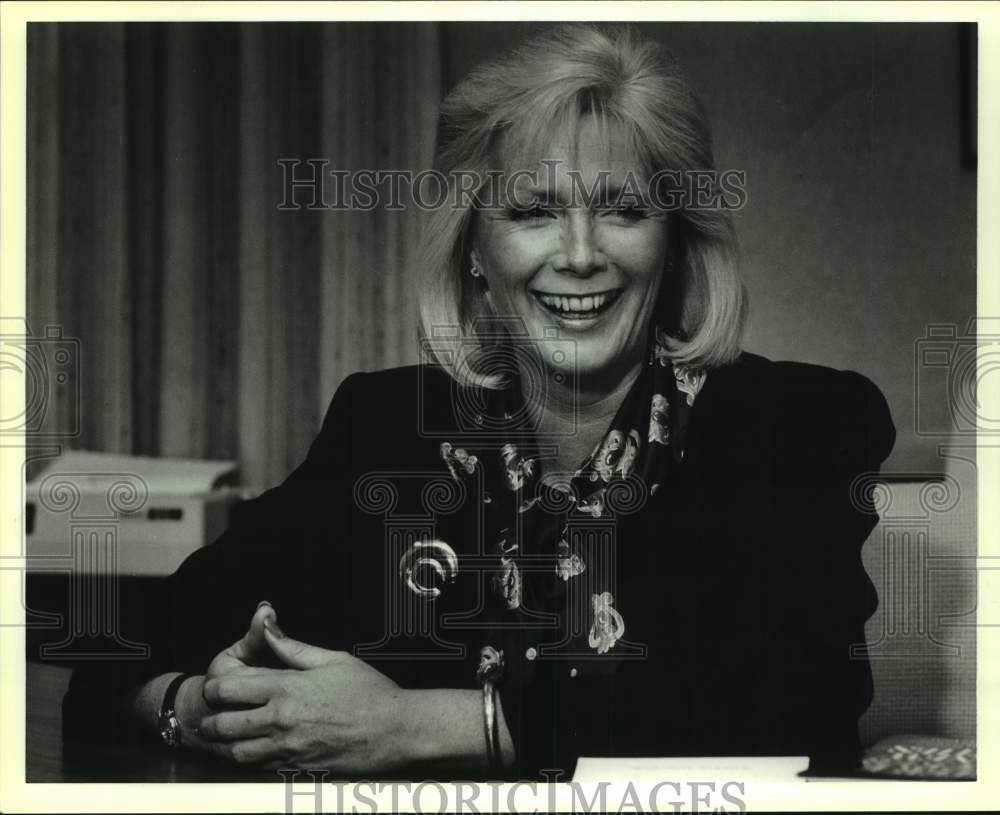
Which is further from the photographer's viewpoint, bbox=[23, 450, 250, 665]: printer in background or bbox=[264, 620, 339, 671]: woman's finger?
bbox=[23, 450, 250, 665]: printer in background

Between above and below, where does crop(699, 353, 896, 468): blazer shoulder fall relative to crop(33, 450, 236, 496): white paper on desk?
above

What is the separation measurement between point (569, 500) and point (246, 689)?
951 mm

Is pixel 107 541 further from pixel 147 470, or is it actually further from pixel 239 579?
pixel 239 579

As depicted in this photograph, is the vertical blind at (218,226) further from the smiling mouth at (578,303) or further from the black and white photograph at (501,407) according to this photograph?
the smiling mouth at (578,303)

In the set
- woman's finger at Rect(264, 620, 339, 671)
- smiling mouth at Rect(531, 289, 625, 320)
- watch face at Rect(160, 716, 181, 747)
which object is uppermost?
smiling mouth at Rect(531, 289, 625, 320)

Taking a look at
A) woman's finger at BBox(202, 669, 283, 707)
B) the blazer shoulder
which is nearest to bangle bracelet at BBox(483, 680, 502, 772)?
woman's finger at BBox(202, 669, 283, 707)

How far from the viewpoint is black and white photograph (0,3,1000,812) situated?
283cm

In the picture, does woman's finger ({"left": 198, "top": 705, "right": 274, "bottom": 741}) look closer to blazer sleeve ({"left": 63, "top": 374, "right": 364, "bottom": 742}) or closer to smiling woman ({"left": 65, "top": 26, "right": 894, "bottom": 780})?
smiling woman ({"left": 65, "top": 26, "right": 894, "bottom": 780})

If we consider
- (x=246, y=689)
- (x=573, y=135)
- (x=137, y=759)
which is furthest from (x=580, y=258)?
(x=137, y=759)

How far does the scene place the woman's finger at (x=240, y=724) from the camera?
2.79 meters

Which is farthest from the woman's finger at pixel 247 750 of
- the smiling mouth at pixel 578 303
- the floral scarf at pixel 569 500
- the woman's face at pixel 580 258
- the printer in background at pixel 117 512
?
the smiling mouth at pixel 578 303

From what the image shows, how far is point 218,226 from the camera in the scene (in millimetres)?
2926

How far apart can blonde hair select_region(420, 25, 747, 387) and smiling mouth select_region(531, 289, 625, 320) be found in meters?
0.15

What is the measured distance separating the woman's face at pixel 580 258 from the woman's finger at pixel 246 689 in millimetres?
1085
